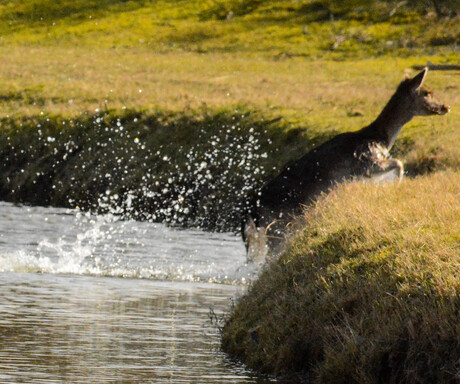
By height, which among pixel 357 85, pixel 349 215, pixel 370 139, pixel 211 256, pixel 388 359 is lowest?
pixel 357 85

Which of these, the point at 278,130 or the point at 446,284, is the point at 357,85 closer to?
the point at 278,130

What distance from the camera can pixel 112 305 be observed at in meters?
13.7

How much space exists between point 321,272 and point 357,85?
3855 centimetres

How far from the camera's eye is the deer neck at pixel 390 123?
1784 cm

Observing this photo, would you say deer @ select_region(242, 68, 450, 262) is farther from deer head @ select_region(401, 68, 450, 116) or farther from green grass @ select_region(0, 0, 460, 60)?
green grass @ select_region(0, 0, 460, 60)

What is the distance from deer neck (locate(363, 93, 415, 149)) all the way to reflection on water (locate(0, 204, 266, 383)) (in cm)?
322

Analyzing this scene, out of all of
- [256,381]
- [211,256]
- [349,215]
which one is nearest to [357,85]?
[211,256]

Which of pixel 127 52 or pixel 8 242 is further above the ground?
pixel 8 242

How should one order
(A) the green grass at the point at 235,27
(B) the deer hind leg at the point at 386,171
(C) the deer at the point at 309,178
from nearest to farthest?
(C) the deer at the point at 309,178 → (B) the deer hind leg at the point at 386,171 → (A) the green grass at the point at 235,27

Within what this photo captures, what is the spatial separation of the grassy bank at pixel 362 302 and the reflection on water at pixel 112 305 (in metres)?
0.50

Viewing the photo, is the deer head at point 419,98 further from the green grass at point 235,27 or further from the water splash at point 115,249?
the green grass at point 235,27

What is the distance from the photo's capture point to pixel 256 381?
9.27m

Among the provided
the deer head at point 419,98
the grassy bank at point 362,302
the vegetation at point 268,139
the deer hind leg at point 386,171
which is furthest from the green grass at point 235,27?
the grassy bank at point 362,302

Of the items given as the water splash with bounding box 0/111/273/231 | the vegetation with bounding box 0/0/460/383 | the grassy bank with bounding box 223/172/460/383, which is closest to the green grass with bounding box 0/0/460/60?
the vegetation with bounding box 0/0/460/383
